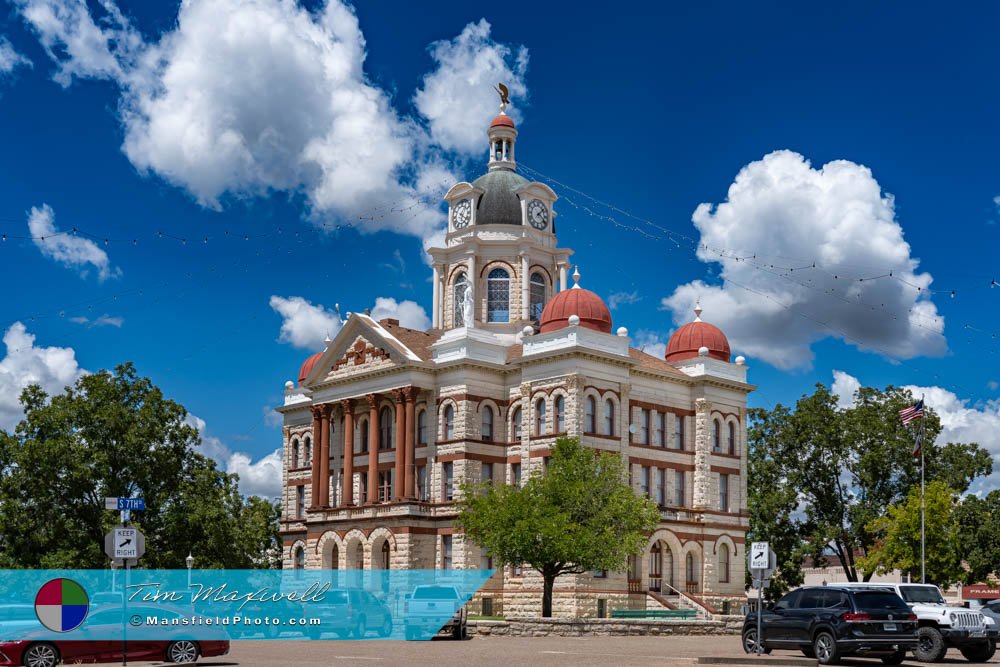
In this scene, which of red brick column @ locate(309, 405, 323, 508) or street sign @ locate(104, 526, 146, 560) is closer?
street sign @ locate(104, 526, 146, 560)

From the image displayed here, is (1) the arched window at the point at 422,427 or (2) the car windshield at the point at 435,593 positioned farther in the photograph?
(1) the arched window at the point at 422,427

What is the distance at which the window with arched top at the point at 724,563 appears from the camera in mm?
66562

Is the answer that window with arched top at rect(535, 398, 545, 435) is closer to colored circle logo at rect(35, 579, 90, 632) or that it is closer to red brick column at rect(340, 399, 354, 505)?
red brick column at rect(340, 399, 354, 505)

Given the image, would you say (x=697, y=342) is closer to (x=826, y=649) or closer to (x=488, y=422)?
(x=488, y=422)

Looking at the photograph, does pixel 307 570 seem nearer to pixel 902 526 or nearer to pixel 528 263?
pixel 528 263

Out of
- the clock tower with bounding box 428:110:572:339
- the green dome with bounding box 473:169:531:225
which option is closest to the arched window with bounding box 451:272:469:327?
the clock tower with bounding box 428:110:572:339

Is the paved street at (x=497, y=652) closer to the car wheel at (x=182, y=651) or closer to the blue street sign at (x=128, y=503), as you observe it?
the car wheel at (x=182, y=651)

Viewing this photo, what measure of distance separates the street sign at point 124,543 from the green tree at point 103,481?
34.0 m

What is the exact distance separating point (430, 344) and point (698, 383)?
553 inches

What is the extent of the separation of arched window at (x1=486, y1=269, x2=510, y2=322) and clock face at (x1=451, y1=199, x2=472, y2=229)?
3.32 metres

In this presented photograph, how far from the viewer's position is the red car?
27078 mm

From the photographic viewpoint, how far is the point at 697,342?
68500mm

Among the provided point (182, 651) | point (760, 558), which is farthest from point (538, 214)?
point (182, 651)
